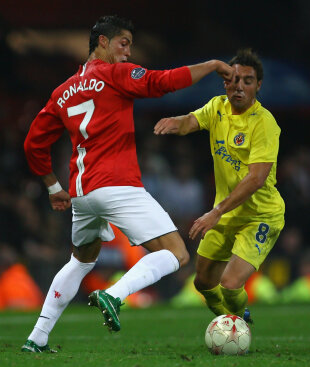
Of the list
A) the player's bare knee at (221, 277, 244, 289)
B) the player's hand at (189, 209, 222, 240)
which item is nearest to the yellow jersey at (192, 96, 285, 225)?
the player's bare knee at (221, 277, 244, 289)

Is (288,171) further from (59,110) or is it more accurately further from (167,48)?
(59,110)

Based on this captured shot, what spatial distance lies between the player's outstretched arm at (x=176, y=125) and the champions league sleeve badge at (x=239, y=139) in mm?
321

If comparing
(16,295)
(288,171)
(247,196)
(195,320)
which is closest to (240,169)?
(247,196)

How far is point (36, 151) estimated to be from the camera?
6.18m

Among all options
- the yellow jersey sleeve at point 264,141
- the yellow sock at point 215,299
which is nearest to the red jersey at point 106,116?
the yellow jersey sleeve at point 264,141

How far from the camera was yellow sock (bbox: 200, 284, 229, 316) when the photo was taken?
6816 millimetres

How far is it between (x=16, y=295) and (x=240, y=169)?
264 inches

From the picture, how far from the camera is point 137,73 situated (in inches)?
214

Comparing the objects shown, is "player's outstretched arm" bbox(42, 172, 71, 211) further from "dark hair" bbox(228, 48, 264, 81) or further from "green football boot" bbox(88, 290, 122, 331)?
"dark hair" bbox(228, 48, 264, 81)

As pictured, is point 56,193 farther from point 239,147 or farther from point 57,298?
point 239,147

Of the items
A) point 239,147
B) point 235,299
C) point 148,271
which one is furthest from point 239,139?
point 148,271

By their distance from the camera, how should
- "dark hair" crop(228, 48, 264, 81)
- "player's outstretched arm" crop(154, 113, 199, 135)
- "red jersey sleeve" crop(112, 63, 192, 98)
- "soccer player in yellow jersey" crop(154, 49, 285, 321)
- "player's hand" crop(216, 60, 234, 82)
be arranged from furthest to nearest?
"dark hair" crop(228, 48, 264, 81)
"soccer player in yellow jersey" crop(154, 49, 285, 321)
"player's outstretched arm" crop(154, 113, 199, 135)
"player's hand" crop(216, 60, 234, 82)
"red jersey sleeve" crop(112, 63, 192, 98)

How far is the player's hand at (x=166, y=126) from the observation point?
562 centimetres

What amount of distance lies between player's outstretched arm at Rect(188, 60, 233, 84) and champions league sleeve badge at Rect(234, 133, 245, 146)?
833 mm
